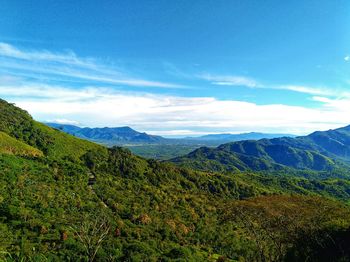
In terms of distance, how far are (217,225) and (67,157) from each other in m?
80.8

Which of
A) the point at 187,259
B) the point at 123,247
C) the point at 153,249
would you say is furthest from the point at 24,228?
the point at 187,259

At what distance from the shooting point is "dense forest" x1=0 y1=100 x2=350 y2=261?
2039 inches

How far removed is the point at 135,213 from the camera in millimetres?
119188

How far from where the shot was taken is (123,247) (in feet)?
289

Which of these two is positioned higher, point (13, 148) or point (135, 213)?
point (13, 148)

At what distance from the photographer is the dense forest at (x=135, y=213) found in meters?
51.8

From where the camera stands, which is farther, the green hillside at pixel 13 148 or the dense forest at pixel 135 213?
the green hillside at pixel 13 148

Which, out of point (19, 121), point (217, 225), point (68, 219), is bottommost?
point (217, 225)

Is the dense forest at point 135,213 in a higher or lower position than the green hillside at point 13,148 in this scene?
lower

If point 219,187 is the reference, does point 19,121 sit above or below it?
above

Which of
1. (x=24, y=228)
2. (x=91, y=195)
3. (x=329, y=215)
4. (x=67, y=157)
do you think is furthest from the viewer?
(x=67, y=157)

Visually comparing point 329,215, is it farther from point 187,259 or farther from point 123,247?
point 123,247

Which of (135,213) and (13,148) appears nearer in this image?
(135,213)

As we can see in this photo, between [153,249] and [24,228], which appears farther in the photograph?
[153,249]
